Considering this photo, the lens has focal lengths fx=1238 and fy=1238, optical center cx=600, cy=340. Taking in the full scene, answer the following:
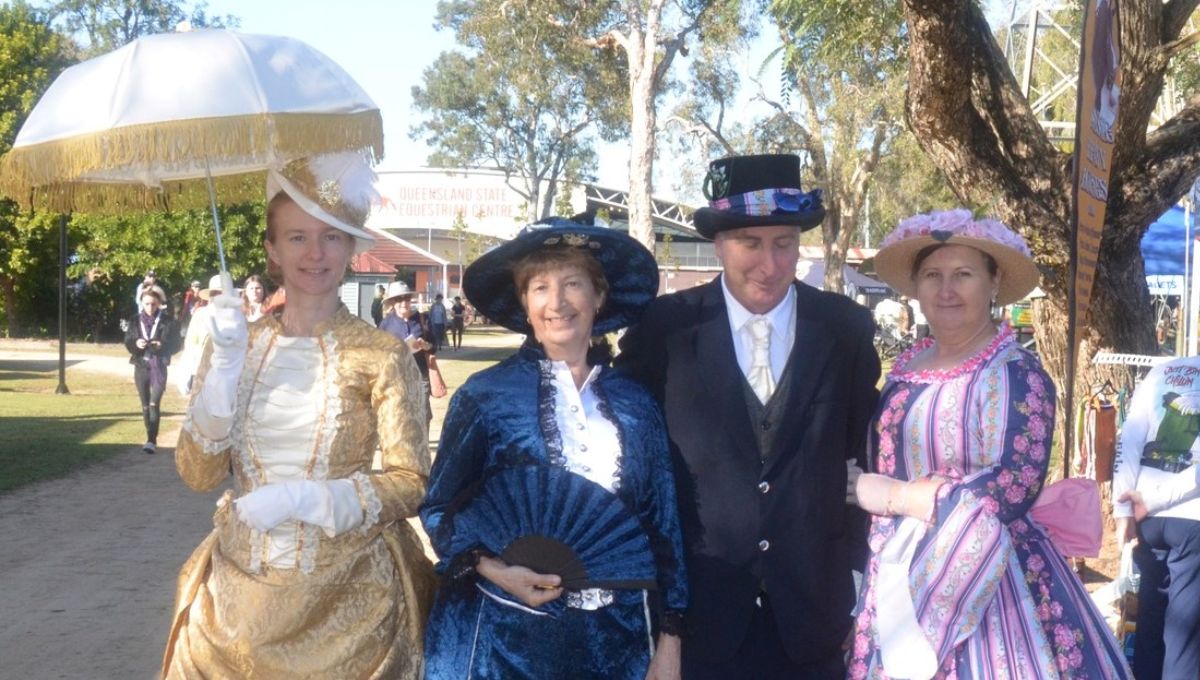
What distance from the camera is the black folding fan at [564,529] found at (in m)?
2.85

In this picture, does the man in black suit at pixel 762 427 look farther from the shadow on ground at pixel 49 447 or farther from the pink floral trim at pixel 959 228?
the shadow on ground at pixel 49 447

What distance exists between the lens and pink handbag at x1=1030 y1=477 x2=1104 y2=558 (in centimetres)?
318

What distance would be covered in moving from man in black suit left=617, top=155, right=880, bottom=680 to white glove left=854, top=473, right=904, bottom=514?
89 mm

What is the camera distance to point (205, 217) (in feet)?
91.5

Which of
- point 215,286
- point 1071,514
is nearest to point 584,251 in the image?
point 1071,514

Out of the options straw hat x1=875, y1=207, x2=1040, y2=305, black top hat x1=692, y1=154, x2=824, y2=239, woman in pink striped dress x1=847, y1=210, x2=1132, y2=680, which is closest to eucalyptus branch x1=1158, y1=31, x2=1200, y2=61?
straw hat x1=875, y1=207, x2=1040, y2=305

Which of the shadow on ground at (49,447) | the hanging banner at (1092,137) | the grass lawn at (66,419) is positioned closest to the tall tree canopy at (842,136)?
the grass lawn at (66,419)

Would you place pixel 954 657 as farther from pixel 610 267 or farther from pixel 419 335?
pixel 419 335

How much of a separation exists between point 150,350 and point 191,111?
34.7ft

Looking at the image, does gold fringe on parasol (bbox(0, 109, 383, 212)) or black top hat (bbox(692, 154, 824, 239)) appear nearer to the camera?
gold fringe on parasol (bbox(0, 109, 383, 212))

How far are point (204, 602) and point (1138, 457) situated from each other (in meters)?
3.82

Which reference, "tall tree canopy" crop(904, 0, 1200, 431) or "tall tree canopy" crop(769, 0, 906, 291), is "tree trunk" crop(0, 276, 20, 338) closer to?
"tall tree canopy" crop(769, 0, 906, 291)

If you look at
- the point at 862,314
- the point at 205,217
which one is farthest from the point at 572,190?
the point at 862,314

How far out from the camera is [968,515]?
3008 millimetres
